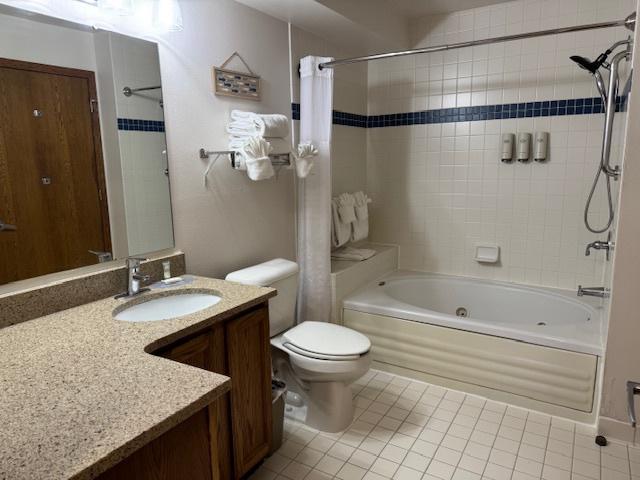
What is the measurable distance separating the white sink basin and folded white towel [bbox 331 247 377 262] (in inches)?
59.8

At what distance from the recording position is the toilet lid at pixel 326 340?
2.09 metres

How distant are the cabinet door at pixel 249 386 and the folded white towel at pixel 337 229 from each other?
1.38 meters

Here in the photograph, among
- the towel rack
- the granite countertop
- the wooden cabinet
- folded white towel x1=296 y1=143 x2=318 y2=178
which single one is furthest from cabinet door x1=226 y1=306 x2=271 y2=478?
folded white towel x1=296 y1=143 x2=318 y2=178

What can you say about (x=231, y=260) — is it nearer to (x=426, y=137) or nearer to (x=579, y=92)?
(x=426, y=137)

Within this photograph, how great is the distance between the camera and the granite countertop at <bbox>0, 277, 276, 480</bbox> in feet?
2.69

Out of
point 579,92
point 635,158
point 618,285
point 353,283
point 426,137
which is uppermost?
point 579,92

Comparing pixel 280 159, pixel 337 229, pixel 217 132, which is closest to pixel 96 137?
pixel 217 132

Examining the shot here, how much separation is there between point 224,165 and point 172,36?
2.08 feet

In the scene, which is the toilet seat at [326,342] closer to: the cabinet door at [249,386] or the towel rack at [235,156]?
the cabinet door at [249,386]

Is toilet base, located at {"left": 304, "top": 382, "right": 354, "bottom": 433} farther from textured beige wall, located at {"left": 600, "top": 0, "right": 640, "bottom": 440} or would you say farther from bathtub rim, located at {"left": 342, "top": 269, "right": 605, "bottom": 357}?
textured beige wall, located at {"left": 600, "top": 0, "right": 640, "bottom": 440}

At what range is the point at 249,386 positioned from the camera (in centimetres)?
176

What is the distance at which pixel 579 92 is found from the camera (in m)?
2.84

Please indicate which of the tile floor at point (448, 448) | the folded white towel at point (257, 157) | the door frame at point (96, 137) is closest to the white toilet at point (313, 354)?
the tile floor at point (448, 448)

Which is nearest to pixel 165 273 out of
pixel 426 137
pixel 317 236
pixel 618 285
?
pixel 317 236
